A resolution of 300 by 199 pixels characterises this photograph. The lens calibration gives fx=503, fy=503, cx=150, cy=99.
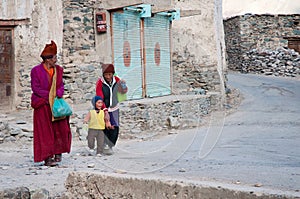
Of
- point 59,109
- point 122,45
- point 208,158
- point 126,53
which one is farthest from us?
point 126,53

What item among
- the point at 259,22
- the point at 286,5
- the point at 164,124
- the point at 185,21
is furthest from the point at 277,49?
the point at 286,5

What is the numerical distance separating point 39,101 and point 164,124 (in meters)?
5.43

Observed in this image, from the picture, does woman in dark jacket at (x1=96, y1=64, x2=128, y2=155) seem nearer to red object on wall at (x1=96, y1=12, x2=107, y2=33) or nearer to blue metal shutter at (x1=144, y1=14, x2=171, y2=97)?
red object on wall at (x1=96, y1=12, x2=107, y2=33)

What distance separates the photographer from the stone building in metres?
10.2

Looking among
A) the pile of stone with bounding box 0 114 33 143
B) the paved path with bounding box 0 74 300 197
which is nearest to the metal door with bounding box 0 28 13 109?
the pile of stone with bounding box 0 114 33 143

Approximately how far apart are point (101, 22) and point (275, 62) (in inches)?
518

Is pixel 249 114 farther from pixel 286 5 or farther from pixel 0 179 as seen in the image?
pixel 286 5

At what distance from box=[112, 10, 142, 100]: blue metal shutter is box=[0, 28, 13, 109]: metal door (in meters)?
2.41

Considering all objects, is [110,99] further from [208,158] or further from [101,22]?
[101,22]

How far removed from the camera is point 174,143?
8.77 m

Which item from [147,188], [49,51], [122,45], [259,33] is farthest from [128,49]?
[259,33]

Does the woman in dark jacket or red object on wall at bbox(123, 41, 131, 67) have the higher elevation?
red object on wall at bbox(123, 41, 131, 67)

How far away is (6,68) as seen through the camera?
33.1ft

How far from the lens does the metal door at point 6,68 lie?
32.9 ft
